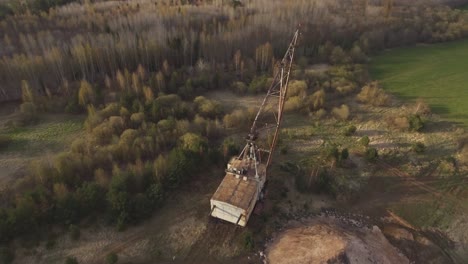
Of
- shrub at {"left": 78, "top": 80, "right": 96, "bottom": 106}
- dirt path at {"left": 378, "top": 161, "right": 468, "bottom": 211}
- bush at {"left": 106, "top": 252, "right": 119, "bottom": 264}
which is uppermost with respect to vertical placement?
shrub at {"left": 78, "top": 80, "right": 96, "bottom": 106}

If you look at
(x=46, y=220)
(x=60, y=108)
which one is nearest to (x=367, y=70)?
(x=60, y=108)

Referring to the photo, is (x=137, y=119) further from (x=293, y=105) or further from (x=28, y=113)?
(x=293, y=105)

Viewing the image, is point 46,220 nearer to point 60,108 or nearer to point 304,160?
point 60,108

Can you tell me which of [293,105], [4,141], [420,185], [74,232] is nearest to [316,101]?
[293,105]

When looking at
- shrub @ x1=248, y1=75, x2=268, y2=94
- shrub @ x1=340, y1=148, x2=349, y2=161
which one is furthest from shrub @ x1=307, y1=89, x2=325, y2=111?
shrub @ x1=340, y1=148, x2=349, y2=161

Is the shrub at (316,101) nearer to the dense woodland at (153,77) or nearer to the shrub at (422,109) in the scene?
the dense woodland at (153,77)

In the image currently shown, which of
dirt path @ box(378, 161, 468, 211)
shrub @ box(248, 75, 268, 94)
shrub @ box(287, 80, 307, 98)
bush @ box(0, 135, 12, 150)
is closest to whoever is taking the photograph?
dirt path @ box(378, 161, 468, 211)

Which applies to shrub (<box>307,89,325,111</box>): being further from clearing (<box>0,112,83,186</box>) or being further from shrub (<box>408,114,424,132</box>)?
clearing (<box>0,112,83,186</box>)
